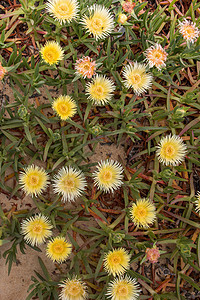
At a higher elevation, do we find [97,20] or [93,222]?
[97,20]

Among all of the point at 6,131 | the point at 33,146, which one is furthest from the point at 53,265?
the point at 6,131

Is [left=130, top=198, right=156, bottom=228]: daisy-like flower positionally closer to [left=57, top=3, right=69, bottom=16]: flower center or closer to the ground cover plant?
the ground cover plant

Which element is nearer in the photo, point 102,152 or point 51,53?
point 51,53

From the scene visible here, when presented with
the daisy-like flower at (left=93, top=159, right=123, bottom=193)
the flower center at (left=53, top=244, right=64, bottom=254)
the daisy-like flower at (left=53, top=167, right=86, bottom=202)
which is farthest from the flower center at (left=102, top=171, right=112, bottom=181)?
the flower center at (left=53, top=244, right=64, bottom=254)

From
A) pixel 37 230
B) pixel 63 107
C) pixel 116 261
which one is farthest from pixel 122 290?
pixel 63 107

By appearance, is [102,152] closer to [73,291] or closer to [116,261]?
[116,261]

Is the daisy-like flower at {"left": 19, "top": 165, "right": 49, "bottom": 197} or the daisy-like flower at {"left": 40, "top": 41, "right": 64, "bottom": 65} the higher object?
the daisy-like flower at {"left": 40, "top": 41, "right": 64, "bottom": 65}

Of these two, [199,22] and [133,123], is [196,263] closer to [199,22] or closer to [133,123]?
[133,123]
